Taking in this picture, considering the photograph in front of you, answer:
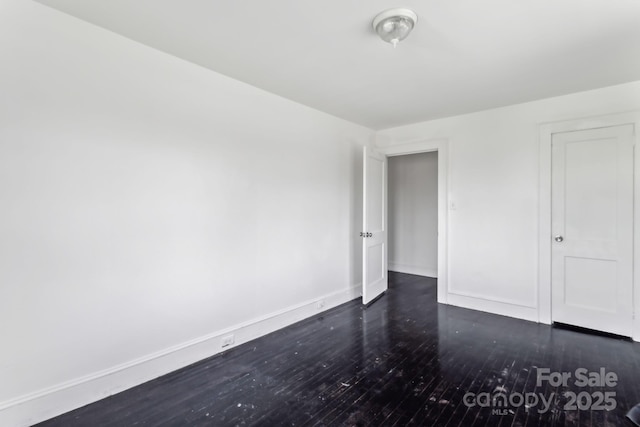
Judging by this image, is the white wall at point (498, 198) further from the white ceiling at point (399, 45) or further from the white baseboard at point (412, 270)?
the white baseboard at point (412, 270)

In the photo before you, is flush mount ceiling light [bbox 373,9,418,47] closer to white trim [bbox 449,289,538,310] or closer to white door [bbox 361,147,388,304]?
white door [bbox 361,147,388,304]

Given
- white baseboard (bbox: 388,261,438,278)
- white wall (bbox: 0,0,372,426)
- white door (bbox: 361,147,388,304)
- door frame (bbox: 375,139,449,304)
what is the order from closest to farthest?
white wall (bbox: 0,0,372,426)
white door (bbox: 361,147,388,304)
door frame (bbox: 375,139,449,304)
white baseboard (bbox: 388,261,438,278)

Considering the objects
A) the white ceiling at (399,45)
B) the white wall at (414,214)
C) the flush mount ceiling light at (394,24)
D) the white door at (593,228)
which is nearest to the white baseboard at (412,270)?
the white wall at (414,214)

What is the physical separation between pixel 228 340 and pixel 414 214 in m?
4.30

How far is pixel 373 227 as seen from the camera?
415cm

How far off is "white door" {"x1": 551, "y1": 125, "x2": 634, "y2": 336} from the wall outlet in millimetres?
3459

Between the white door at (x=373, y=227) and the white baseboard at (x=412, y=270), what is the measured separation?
146 centimetres

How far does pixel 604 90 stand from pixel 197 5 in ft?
12.6

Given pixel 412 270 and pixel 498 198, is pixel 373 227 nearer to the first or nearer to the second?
pixel 498 198

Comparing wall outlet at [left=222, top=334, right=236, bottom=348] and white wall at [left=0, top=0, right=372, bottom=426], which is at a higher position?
white wall at [left=0, top=0, right=372, bottom=426]

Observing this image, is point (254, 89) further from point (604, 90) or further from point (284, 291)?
point (604, 90)

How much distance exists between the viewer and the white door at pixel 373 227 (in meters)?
3.94

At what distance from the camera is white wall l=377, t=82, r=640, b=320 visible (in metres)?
3.42

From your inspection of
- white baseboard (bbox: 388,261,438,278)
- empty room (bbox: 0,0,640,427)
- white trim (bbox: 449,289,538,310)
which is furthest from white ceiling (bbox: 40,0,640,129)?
white baseboard (bbox: 388,261,438,278)
